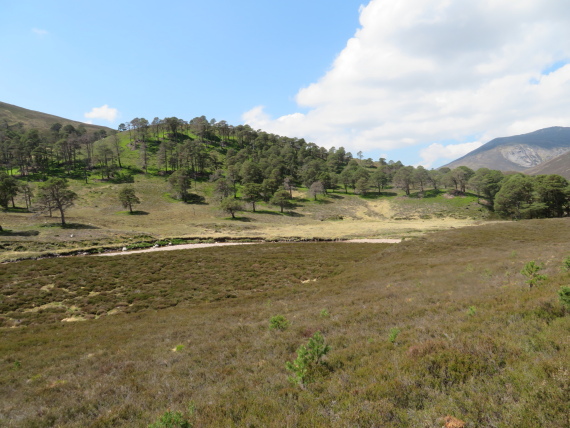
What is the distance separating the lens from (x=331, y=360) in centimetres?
862

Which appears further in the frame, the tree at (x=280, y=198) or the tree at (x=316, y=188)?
the tree at (x=316, y=188)

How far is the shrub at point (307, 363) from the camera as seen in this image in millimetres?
7406

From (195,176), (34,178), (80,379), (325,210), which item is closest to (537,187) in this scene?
(325,210)

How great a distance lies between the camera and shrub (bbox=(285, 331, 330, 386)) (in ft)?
24.3

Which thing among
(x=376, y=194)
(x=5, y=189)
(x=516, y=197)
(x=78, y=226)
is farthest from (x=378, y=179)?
(x=5, y=189)

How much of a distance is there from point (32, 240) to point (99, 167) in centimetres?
10909

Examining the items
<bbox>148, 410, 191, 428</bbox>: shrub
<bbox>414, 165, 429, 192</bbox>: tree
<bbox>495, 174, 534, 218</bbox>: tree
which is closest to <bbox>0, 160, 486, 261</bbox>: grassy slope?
<bbox>495, 174, 534, 218</bbox>: tree

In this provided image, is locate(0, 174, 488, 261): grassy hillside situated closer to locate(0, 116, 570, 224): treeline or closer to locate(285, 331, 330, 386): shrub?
locate(0, 116, 570, 224): treeline

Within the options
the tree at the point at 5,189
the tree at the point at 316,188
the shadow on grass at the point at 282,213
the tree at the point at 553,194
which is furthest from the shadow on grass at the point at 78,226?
the tree at the point at 553,194

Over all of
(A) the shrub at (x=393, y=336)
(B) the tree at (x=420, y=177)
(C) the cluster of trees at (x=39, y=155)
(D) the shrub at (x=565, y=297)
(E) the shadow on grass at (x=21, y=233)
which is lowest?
(A) the shrub at (x=393, y=336)

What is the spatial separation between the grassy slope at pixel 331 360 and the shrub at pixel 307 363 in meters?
0.41

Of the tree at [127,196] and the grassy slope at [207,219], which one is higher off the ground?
the tree at [127,196]

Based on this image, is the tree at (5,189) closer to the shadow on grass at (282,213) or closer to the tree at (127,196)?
the tree at (127,196)

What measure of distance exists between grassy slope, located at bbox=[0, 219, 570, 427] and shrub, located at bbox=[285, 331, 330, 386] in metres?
0.41
